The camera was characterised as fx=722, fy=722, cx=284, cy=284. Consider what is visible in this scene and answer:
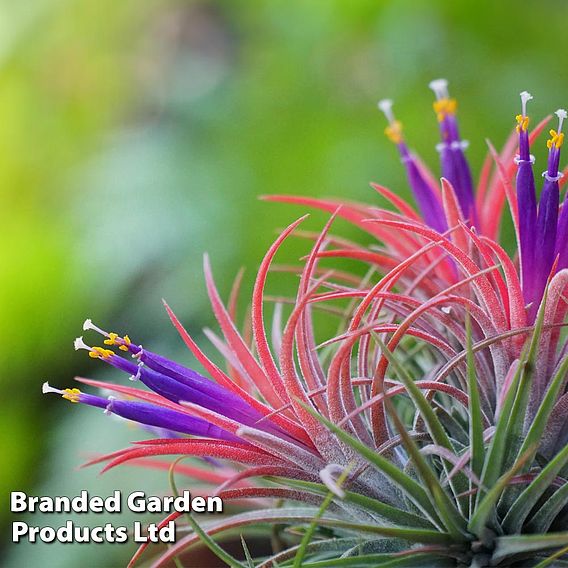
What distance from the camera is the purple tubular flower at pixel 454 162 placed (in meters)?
0.52

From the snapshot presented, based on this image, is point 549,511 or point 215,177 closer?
point 549,511

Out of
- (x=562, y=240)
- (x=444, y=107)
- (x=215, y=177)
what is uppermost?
(x=215, y=177)

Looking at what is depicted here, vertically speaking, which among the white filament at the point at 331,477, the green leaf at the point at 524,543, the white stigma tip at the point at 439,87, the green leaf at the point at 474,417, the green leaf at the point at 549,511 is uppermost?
the white stigma tip at the point at 439,87

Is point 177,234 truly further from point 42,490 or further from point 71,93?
point 71,93

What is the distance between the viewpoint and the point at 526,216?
0.42 m

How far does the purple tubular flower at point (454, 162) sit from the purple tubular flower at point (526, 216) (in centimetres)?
8

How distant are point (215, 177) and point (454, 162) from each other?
1060 millimetres

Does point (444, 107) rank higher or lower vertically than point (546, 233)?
higher

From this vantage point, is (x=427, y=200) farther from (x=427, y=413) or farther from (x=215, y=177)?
(x=215, y=177)

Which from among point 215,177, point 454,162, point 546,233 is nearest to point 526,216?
point 546,233

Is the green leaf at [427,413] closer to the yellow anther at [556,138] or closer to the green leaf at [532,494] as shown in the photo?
the green leaf at [532,494]

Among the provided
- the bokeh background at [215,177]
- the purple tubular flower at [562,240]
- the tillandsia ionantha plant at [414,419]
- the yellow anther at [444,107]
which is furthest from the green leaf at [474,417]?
the bokeh background at [215,177]

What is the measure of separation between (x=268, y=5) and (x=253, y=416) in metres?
1.53

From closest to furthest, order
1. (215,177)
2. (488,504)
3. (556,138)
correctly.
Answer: (488,504)
(556,138)
(215,177)
